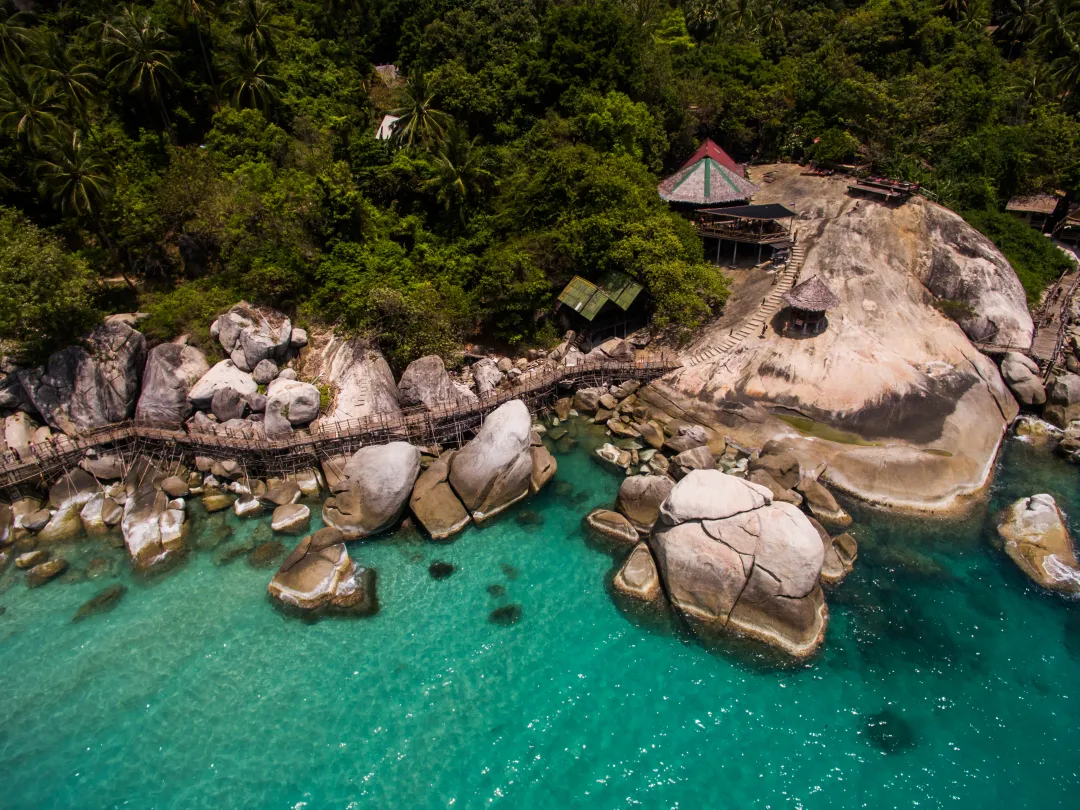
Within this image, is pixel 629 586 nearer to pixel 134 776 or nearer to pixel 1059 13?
pixel 134 776

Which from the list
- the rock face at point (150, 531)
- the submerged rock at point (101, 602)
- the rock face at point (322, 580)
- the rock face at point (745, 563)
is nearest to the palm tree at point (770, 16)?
the rock face at point (745, 563)

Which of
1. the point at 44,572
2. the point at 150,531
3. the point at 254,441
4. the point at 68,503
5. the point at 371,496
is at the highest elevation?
the point at 254,441

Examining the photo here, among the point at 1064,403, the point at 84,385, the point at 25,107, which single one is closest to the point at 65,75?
the point at 25,107

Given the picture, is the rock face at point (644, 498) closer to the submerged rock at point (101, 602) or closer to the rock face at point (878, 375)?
the rock face at point (878, 375)

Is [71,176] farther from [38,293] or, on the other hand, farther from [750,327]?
[750,327]

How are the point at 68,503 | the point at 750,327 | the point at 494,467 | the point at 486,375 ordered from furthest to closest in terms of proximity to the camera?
Answer: 1. the point at 750,327
2. the point at 486,375
3. the point at 68,503
4. the point at 494,467
